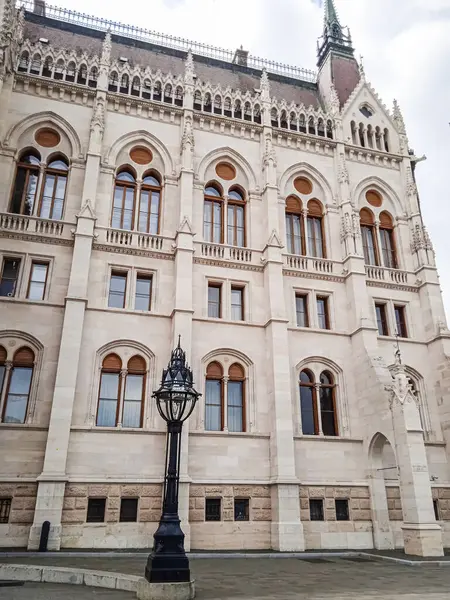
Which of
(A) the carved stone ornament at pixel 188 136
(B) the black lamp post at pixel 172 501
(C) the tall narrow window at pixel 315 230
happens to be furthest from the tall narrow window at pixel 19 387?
(C) the tall narrow window at pixel 315 230

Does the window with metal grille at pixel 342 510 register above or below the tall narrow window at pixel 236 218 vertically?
below

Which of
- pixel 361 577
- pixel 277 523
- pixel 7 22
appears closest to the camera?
pixel 361 577

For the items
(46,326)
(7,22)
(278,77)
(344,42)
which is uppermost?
(344,42)

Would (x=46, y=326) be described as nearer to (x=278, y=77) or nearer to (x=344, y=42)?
(x=278, y=77)

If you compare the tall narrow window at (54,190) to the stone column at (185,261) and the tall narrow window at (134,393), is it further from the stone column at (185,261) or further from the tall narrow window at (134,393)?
the tall narrow window at (134,393)

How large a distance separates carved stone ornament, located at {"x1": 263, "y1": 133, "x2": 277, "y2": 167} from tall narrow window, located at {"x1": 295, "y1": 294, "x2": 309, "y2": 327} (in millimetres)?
7403

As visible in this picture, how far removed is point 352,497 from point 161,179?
17.6 metres

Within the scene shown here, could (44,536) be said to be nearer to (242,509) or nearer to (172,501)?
(242,509)

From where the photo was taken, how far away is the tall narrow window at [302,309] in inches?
932

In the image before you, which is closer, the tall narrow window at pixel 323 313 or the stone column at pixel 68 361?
the stone column at pixel 68 361

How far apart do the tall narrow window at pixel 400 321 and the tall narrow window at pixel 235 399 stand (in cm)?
922

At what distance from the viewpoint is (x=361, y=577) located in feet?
41.9

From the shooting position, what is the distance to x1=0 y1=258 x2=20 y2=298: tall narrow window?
20094 mm

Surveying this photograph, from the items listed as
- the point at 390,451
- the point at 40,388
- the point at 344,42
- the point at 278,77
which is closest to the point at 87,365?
the point at 40,388
